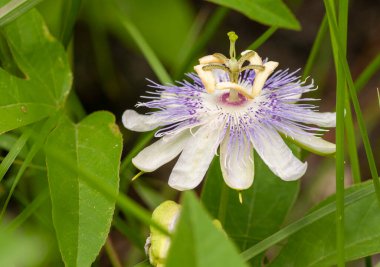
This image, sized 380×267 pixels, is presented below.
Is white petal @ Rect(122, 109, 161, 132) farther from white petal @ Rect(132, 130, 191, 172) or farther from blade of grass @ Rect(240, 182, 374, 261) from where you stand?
blade of grass @ Rect(240, 182, 374, 261)

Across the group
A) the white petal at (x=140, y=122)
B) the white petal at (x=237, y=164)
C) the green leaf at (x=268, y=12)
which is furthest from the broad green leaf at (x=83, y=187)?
the green leaf at (x=268, y=12)

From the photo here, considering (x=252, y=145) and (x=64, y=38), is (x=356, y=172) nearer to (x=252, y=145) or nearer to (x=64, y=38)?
(x=252, y=145)

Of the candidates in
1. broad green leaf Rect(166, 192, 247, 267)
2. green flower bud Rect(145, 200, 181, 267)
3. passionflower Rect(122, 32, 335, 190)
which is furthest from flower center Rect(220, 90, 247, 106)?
broad green leaf Rect(166, 192, 247, 267)

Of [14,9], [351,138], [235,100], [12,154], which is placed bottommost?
[351,138]

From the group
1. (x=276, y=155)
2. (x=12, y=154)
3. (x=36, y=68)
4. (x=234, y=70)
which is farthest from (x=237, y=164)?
(x=36, y=68)

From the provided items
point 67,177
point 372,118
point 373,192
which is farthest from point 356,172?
point 372,118

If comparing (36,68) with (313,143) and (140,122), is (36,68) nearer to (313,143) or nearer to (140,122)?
(140,122)
